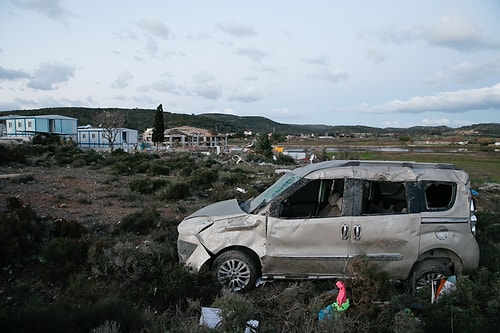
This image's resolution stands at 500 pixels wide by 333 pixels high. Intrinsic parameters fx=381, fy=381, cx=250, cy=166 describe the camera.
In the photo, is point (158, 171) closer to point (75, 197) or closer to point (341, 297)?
point (75, 197)

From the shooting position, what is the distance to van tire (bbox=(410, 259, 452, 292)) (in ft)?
16.7

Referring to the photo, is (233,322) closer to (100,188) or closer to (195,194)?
(195,194)

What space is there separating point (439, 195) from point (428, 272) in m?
1.17

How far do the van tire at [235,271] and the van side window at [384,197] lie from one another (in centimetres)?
185

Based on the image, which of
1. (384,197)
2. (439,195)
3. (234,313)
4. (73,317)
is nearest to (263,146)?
(384,197)

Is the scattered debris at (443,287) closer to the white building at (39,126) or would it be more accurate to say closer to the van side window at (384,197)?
the van side window at (384,197)

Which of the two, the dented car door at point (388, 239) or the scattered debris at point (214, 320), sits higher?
the dented car door at point (388, 239)

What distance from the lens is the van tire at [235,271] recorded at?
516 cm

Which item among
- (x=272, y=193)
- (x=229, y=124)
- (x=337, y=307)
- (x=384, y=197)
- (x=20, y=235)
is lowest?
(x=337, y=307)

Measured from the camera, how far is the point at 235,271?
518 centimetres

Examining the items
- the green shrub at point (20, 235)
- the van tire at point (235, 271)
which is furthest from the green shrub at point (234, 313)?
the green shrub at point (20, 235)

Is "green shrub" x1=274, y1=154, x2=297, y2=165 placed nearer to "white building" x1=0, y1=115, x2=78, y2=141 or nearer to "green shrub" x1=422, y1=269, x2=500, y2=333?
"green shrub" x1=422, y1=269, x2=500, y2=333

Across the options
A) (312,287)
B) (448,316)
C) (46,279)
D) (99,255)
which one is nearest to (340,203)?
(312,287)

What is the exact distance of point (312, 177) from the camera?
17.9 feet
